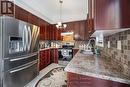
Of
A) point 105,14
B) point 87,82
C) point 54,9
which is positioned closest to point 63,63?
point 54,9

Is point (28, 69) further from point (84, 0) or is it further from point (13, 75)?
point (84, 0)

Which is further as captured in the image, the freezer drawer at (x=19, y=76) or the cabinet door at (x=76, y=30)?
the cabinet door at (x=76, y=30)

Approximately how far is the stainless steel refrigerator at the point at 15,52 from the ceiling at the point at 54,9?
1.24 m

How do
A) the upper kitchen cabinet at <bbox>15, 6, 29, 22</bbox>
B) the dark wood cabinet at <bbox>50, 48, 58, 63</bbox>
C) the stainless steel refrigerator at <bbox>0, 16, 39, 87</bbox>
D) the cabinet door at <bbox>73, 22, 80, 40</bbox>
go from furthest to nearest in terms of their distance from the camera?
the cabinet door at <bbox>73, 22, 80, 40</bbox> < the dark wood cabinet at <bbox>50, 48, 58, 63</bbox> < the upper kitchen cabinet at <bbox>15, 6, 29, 22</bbox> < the stainless steel refrigerator at <bbox>0, 16, 39, 87</bbox>

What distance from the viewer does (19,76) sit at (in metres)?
2.98

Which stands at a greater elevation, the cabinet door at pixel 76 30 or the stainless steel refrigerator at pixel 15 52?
the cabinet door at pixel 76 30

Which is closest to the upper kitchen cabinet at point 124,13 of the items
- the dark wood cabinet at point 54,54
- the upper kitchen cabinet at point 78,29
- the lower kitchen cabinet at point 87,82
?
the lower kitchen cabinet at point 87,82

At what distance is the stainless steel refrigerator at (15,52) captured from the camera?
251 centimetres

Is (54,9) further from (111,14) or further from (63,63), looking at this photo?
(111,14)

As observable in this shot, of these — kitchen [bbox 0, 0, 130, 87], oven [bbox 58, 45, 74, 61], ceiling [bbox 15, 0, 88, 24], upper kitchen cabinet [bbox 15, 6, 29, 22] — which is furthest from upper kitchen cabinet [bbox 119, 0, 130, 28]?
oven [bbox 58, 45, 74, 61]

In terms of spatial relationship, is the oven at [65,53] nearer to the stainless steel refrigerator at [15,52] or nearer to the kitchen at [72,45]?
the kitchen at [72,45]

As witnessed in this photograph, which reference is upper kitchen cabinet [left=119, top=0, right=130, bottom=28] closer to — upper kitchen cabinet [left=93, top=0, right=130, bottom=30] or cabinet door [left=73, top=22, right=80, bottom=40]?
upper kitchen cabinet [left=93, top=0, right=130, bottom=30]

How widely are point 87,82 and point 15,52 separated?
1.94 metres

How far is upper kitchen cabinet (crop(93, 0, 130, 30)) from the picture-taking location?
1.17 m
